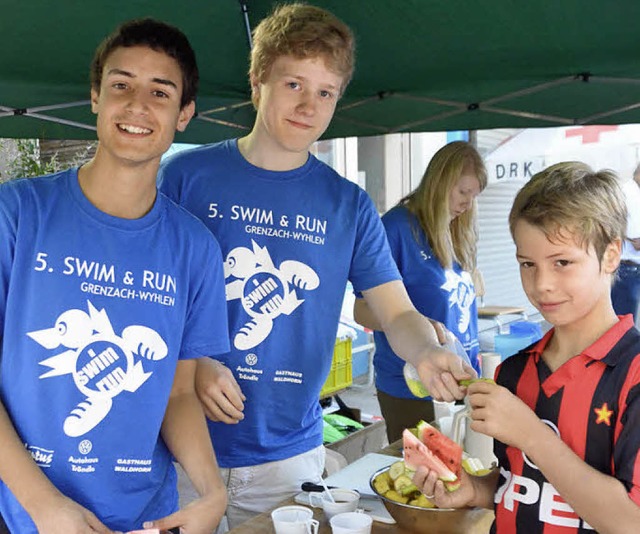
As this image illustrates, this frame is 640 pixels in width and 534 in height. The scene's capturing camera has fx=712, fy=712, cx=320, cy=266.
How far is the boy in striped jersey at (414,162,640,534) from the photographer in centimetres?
147

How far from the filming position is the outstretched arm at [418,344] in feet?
6.18

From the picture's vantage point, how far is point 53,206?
1.72 metres

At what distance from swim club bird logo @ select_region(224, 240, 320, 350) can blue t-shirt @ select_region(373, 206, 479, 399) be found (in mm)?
1401

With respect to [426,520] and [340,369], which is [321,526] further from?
[340,369]

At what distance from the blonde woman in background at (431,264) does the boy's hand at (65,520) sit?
83.9 inches

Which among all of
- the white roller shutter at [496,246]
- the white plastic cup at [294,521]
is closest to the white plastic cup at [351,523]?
the white plastic cup at [294,521]

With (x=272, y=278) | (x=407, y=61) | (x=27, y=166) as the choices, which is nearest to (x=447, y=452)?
(x=272, y=278)

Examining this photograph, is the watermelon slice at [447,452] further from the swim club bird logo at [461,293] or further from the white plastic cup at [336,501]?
the swim club bird logo at [461,293]

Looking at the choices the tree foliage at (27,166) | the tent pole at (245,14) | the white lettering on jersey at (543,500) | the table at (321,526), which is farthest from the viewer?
the tree foliage at (27,166)

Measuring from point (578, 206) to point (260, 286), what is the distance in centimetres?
98

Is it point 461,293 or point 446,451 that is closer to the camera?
point 446,451

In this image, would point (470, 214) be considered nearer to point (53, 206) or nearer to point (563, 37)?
point (563, 37)

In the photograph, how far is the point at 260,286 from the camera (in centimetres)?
218

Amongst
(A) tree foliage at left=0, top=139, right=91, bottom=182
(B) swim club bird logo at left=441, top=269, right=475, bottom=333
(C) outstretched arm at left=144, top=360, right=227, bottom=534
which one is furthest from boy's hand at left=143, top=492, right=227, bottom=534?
(A) tree foliage at left=0, top=139, right=91, bottom=182
